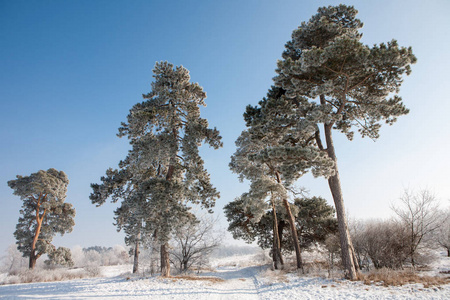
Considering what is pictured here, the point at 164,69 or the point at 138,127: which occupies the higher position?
the point at 164,69

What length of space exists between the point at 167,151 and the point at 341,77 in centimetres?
1050

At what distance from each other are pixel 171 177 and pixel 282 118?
859 cm

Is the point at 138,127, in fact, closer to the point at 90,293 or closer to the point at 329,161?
the point at 90,293

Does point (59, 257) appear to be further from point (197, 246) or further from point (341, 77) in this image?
point (341, 77)

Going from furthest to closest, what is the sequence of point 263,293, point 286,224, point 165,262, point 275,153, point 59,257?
point 286,224 < point 59,257 < point 165,262 < point 275,153 < point 263,293

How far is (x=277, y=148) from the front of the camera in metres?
10.1

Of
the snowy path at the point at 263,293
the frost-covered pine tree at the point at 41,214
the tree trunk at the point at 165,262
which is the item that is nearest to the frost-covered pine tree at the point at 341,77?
the snowy path at the point at 263,293

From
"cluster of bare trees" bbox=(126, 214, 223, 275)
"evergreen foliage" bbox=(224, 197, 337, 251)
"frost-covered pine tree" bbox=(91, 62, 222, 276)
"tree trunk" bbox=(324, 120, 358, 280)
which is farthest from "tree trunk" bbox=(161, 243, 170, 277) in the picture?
"tree trunk" bbox=(324, 120, 358, 280)

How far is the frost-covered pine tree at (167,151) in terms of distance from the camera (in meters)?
A: 12.6

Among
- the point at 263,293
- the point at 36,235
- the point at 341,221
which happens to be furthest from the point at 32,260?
the point at 341,221

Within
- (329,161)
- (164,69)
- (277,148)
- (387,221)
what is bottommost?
(387,221)

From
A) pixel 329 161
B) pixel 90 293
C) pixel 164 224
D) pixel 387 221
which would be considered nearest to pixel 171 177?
pixel 164 224

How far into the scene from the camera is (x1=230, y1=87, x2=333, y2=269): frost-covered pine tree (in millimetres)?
10047

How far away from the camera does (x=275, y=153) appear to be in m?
10.0
